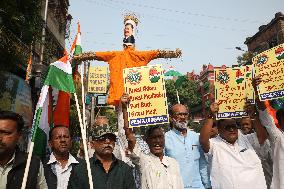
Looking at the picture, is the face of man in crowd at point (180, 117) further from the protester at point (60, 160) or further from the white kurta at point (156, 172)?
the protester at point (60, 160)

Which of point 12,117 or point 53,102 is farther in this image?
point 53,102

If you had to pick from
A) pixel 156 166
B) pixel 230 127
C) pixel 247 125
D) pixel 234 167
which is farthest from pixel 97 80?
pixel 234 167

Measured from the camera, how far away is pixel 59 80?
13.4ft

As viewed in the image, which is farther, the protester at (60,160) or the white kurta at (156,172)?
the protester at (60,160)

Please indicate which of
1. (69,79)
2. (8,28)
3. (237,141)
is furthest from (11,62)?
(237,141)

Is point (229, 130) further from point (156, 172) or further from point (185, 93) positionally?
point (185, 93)

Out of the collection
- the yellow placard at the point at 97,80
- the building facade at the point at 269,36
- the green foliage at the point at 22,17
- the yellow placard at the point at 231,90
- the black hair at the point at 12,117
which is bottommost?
the black hair at the point at 12,117

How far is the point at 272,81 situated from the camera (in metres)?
4.37

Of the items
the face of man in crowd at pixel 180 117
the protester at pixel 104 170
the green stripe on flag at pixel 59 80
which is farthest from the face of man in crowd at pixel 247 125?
the green stripe on flag at pixel 59 80

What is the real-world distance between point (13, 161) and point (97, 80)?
1237 centimetres

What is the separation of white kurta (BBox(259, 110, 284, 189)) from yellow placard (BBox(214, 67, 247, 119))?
51 cm

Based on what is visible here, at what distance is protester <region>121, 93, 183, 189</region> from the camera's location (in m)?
3.70

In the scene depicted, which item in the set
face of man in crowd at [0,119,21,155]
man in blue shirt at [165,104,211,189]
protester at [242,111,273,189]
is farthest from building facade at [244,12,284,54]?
face of man in crowd at [0,119,21,155]

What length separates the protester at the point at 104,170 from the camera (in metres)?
3.47
